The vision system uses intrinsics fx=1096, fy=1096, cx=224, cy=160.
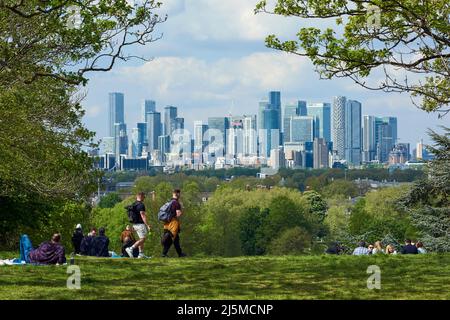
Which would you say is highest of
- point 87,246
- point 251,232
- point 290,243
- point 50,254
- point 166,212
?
point 166,212

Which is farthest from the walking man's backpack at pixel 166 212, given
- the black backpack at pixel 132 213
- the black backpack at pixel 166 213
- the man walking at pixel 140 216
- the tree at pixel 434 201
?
the tree at pixel 434 201

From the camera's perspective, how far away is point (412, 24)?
21.8m

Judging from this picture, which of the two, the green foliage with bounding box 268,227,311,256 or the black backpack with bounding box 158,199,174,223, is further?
the green foliage with bounding box 268,227,311,256

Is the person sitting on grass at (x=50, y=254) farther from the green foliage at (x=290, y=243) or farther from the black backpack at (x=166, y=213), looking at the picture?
the green foliage at (x=290, y=243)

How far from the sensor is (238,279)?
19.7 m

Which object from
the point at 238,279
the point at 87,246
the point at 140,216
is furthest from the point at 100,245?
the point at 238,279

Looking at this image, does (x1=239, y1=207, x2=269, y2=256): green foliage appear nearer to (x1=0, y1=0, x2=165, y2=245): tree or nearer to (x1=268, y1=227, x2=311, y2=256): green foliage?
(x1=268, y1=227, x2=311, y2=256): green foliage

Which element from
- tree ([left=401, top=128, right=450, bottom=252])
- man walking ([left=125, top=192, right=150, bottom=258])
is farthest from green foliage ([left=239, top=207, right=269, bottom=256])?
man walking ([left=125, top=192, right=150, bottom=258])

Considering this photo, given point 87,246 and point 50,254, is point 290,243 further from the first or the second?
point 50,254

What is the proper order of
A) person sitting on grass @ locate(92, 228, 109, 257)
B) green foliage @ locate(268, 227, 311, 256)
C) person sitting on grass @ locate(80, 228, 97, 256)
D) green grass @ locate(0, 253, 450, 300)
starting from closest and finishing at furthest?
green grass @ locate(0, 253, 450, 300) → person sitting on grass @ locate(92, 228, 109, 257) → person sitting on grass @ locate(80, 228, 97, 256) → green foliage @ locate(268, 227, 311, 256)

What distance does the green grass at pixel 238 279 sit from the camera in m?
17.3

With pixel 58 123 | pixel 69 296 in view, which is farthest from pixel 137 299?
pixel 58 123

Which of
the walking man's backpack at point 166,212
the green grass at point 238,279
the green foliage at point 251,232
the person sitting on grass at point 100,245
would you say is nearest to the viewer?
the green grass at point 238,279

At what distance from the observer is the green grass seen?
17.3 m
